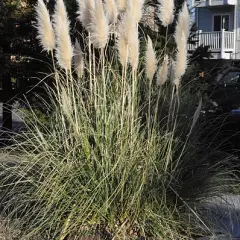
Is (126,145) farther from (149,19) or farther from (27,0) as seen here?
(27,0)

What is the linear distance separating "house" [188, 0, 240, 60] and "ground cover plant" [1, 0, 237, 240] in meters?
29.2

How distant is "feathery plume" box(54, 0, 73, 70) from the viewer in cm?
497

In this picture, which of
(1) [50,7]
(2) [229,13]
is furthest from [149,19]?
(2) [229,13]

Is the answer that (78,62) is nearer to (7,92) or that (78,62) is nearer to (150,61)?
(150,61)

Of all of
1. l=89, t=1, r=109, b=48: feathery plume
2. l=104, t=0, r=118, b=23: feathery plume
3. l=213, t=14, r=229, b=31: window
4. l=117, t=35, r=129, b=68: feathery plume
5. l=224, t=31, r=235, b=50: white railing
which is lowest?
l=224, t=31, r=235, b=50: white railing

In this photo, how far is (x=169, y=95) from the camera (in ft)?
19.1

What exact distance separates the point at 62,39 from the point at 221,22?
33.3 m

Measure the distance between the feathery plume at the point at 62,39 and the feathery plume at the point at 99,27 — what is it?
0.26 m

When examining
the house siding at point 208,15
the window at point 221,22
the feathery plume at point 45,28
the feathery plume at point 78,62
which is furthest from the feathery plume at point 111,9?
the window at point 221,22

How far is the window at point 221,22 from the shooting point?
36.6m

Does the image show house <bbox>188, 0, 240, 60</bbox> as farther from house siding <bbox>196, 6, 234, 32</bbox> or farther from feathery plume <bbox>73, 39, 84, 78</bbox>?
feathery plume <bbox>73, 39, 84, 78</bbox>

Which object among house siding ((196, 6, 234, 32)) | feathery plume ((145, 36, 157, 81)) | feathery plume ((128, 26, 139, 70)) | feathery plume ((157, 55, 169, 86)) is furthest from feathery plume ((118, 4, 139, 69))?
house siding ((196, 6, 234, 32))

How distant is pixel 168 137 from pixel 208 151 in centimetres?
57

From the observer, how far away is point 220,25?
36.6 meters
